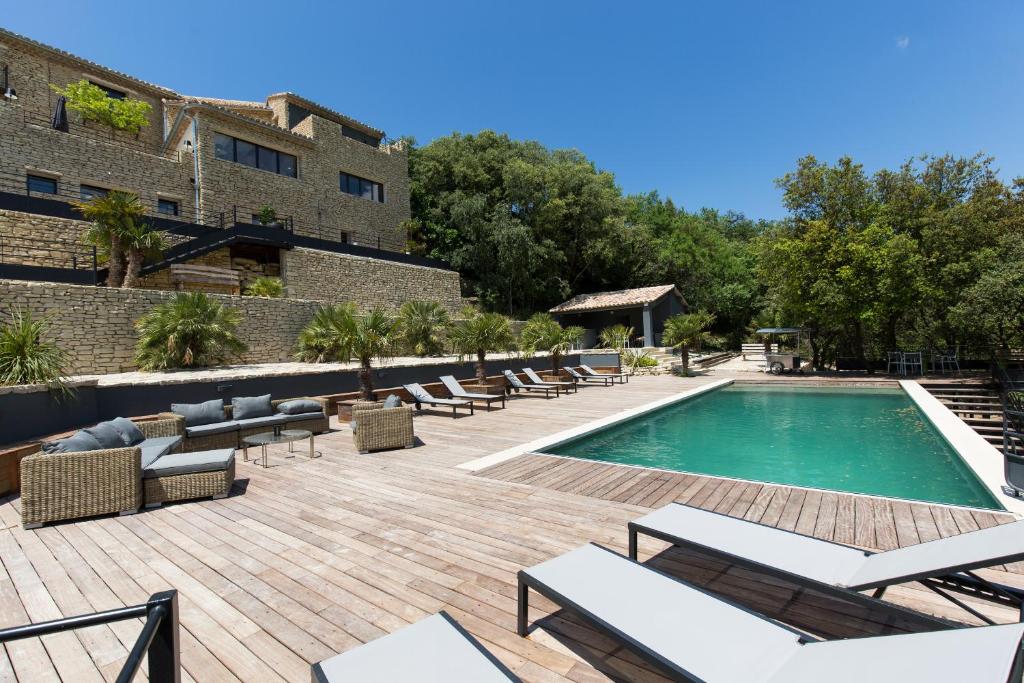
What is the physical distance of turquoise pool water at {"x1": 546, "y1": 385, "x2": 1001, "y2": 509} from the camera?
6.31m

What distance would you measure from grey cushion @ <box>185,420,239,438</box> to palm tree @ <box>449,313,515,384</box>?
617cm

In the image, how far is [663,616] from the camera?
1980 millimetres

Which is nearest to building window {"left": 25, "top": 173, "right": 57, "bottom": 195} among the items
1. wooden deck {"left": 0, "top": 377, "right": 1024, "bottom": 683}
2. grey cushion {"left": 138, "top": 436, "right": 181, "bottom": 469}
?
grey cushion {"left": 138, "top": 436, "right": 181, "bottom": 469}

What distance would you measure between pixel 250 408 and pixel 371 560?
5.33 meters

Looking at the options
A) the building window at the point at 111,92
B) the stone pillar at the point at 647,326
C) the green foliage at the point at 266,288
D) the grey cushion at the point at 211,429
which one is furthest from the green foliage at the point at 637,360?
the building window at the point at 111,92

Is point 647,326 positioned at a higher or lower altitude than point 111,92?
lower

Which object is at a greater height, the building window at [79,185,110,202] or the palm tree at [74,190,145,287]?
the building window at [79,185,110,202]

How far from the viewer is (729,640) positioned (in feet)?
5.95

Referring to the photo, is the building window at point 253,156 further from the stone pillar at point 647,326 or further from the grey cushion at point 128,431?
the stone pillar at point 647,326

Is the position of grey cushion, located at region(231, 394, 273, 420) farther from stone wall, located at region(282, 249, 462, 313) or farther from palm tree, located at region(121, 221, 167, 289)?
stone wall, located at region(282, 249, 462, 313)

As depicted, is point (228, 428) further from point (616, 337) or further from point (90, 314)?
point (616, 337)

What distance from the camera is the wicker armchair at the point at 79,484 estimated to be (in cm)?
400

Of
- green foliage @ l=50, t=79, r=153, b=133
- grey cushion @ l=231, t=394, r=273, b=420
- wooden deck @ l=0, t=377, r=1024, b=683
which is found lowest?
wooden deck @ l=0, t=377, r=1024, b=683

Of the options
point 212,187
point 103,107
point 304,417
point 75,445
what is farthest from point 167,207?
point 75,445
